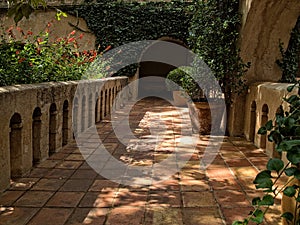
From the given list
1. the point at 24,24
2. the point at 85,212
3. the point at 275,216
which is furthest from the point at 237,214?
the point at 24,24

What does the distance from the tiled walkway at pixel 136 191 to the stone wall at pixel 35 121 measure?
16 centimetres

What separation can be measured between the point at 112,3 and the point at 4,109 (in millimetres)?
10239

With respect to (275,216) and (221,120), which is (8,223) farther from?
(221,120)

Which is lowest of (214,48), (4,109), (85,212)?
(85,212)

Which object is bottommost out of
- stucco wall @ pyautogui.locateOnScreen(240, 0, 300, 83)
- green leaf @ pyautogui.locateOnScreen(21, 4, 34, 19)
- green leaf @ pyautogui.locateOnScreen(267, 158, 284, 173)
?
green leaf @ pyautogui.locateOnScreen(267, 158, 284, 173)

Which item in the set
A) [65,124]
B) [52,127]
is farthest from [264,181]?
[65,124]

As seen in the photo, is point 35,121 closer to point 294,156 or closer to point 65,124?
point 65,124

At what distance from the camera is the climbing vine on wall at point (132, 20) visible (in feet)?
39.7

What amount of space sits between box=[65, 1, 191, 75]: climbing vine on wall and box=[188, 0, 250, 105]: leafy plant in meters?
6.58

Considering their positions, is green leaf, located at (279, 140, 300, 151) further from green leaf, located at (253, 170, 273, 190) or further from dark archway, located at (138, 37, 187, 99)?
dark archway, located at (138, 37, 187, 99)

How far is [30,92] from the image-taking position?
3.48 m

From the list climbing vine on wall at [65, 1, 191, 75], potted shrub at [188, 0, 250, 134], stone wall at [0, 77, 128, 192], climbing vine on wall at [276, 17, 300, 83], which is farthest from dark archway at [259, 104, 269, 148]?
climbing vine on wall at [65, 1, 191, 75]

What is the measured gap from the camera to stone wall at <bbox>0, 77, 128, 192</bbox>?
9.75ft

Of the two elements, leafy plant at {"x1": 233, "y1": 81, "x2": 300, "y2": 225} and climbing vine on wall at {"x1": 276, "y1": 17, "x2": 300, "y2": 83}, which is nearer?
leafy plant at {"x1": 233, "y1": 81, "x2": 300, "y2": 225}
